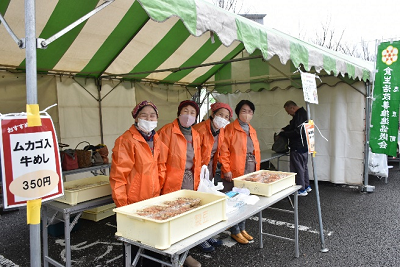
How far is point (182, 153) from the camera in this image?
9.22ft

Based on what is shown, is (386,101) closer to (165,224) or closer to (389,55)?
(389,55)

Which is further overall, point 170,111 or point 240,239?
point 170,111

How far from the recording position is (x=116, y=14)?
3.85 meters

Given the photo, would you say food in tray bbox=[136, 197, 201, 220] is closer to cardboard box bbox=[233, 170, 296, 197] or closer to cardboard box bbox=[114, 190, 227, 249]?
cardboard box bbox=[114, 190, 227, 249]

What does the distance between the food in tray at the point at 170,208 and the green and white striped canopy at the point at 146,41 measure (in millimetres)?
1203

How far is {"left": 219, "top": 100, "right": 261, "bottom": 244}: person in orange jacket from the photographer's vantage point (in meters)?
3.59

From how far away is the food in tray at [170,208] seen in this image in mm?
1861

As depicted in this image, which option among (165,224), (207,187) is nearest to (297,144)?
(207,187)

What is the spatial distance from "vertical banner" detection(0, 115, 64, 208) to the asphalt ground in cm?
197

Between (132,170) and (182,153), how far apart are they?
1.79 feet

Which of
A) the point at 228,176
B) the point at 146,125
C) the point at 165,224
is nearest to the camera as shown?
the point at 165,224

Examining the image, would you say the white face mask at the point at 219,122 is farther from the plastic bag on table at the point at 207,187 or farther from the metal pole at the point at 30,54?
the metal pole at the point at 30,54

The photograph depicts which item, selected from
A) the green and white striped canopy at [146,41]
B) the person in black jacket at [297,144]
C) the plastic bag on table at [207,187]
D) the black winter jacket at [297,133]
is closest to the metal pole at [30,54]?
the green and white striped canopy at [146,41]

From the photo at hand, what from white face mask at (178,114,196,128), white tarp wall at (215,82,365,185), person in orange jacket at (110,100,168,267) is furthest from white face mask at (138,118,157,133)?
white tarp wall at (215,82,365,185)
